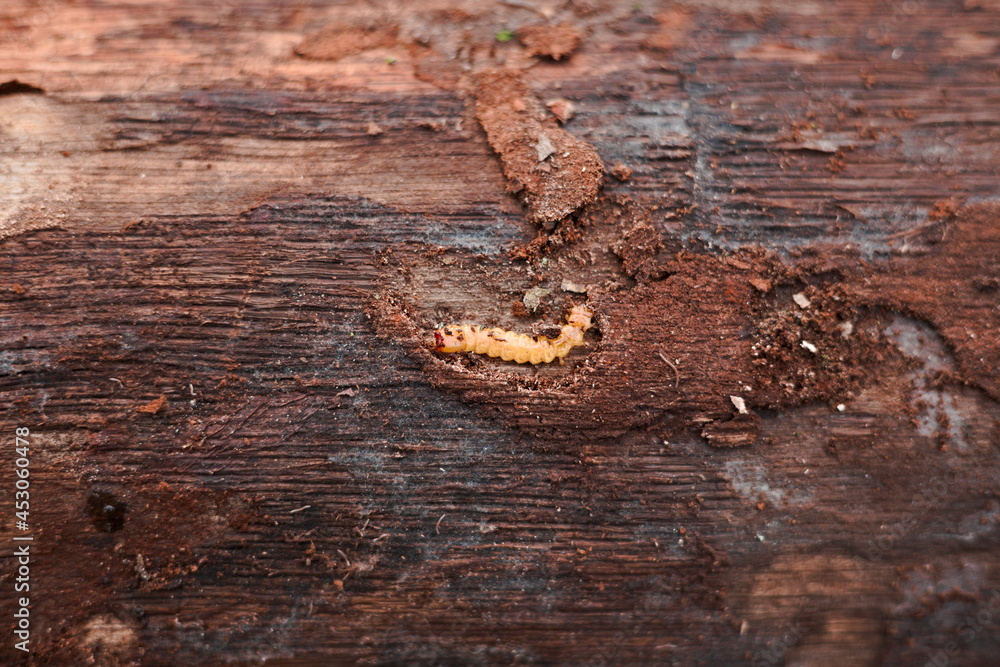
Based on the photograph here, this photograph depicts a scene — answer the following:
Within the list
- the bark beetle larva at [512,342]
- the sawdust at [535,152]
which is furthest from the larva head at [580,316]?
the sawdust at [535,152]

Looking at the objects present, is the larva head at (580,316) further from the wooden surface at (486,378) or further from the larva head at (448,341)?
the larva head at (448,341)

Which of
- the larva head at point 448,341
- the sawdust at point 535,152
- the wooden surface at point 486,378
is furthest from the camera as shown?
the sawdust at point 535,152

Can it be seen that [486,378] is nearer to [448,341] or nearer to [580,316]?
[448,341]

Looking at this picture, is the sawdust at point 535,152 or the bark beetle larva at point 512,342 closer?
the bark beetle larva at point 512,342

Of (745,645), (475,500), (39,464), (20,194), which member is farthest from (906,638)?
(20,194)

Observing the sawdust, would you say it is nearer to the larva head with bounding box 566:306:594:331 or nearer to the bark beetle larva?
the larva head with bounding box 566:306:594:331

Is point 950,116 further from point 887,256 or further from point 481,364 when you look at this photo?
point 481,364

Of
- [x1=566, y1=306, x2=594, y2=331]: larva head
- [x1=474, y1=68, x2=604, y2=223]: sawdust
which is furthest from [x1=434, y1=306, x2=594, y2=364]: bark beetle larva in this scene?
[x1=474, y1=68, x2=604, y2=223]: sawdust
